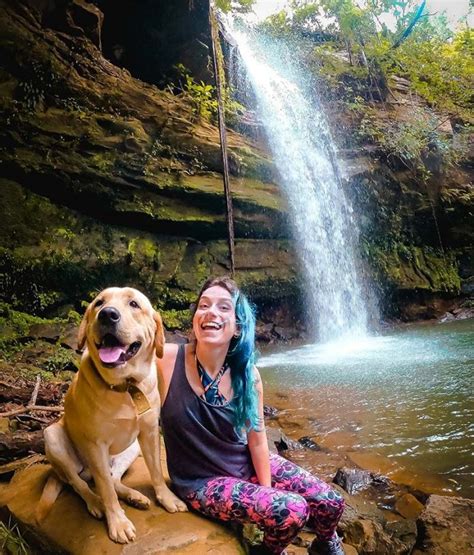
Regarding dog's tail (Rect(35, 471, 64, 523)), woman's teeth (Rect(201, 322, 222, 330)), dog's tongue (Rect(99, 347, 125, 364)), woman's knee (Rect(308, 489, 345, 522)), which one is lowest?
woman's knee (Rect(308, 489, 345, 522))

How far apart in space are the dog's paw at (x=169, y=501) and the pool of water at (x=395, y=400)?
2231 millimetres

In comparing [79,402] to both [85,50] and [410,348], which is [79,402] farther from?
[85,50]

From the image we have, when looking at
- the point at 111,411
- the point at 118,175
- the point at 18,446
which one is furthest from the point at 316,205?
the point at 111,411

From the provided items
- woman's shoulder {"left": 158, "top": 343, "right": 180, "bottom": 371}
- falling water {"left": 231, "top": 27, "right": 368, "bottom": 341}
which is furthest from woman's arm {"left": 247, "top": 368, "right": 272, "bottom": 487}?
falling water {"left": 231, "top": 27, "right": 368, "bottom": 341}

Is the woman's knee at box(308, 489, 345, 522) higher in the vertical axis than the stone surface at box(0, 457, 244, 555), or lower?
lower

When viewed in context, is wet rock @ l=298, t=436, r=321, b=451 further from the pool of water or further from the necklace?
the necklace

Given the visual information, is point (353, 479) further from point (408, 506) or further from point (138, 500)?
point (138, 500)

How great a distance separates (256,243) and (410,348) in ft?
16.2

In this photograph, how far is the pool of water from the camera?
3.67 metres

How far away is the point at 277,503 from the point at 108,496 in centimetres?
75

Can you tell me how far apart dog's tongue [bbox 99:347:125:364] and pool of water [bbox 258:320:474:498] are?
109 inches

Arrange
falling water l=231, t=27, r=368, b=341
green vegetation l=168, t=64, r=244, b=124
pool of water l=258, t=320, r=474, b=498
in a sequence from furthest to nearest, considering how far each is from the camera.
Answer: falling water l=231, t=27, r=368, b=341 < green vegetation l=168, t=64, r=244, b=124 < pool of water l=258, t=320, r=474, b=498

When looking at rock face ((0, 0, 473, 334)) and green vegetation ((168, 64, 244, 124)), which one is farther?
green vegetation ((168, 64, 244, 124))

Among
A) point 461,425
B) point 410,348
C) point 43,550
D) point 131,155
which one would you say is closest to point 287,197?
point 131,155
